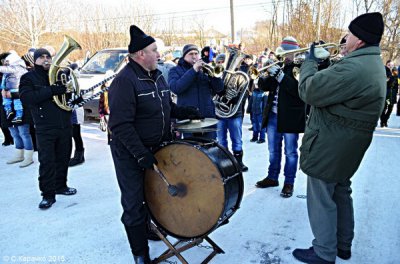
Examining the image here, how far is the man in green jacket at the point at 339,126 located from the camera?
2.32 metres

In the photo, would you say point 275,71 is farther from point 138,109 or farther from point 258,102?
point 258,102

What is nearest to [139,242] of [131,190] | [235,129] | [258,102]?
[131,190]

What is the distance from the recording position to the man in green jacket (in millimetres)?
2320

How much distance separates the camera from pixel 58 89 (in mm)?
3820

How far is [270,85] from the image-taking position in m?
4.09

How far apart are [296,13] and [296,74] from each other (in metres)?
14.6

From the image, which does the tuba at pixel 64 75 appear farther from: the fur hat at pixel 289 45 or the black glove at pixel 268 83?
the fur hat at pixel 289 45

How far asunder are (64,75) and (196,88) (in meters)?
1.65

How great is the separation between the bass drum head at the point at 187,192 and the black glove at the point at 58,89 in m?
1.90

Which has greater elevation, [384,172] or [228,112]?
[228,112]

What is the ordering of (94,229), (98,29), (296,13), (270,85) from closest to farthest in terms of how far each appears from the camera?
(94,229) → (270,85) → (296,13) → (98,29)

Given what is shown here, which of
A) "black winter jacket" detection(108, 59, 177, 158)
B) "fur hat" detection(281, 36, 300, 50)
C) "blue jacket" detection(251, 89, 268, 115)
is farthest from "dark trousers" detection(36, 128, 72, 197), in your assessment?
"blue jacket" detection(251, 89, 268, 115)

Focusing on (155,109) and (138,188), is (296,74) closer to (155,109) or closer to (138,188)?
(155,109)

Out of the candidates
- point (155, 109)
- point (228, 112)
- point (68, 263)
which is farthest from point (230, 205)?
point (228, 112)
